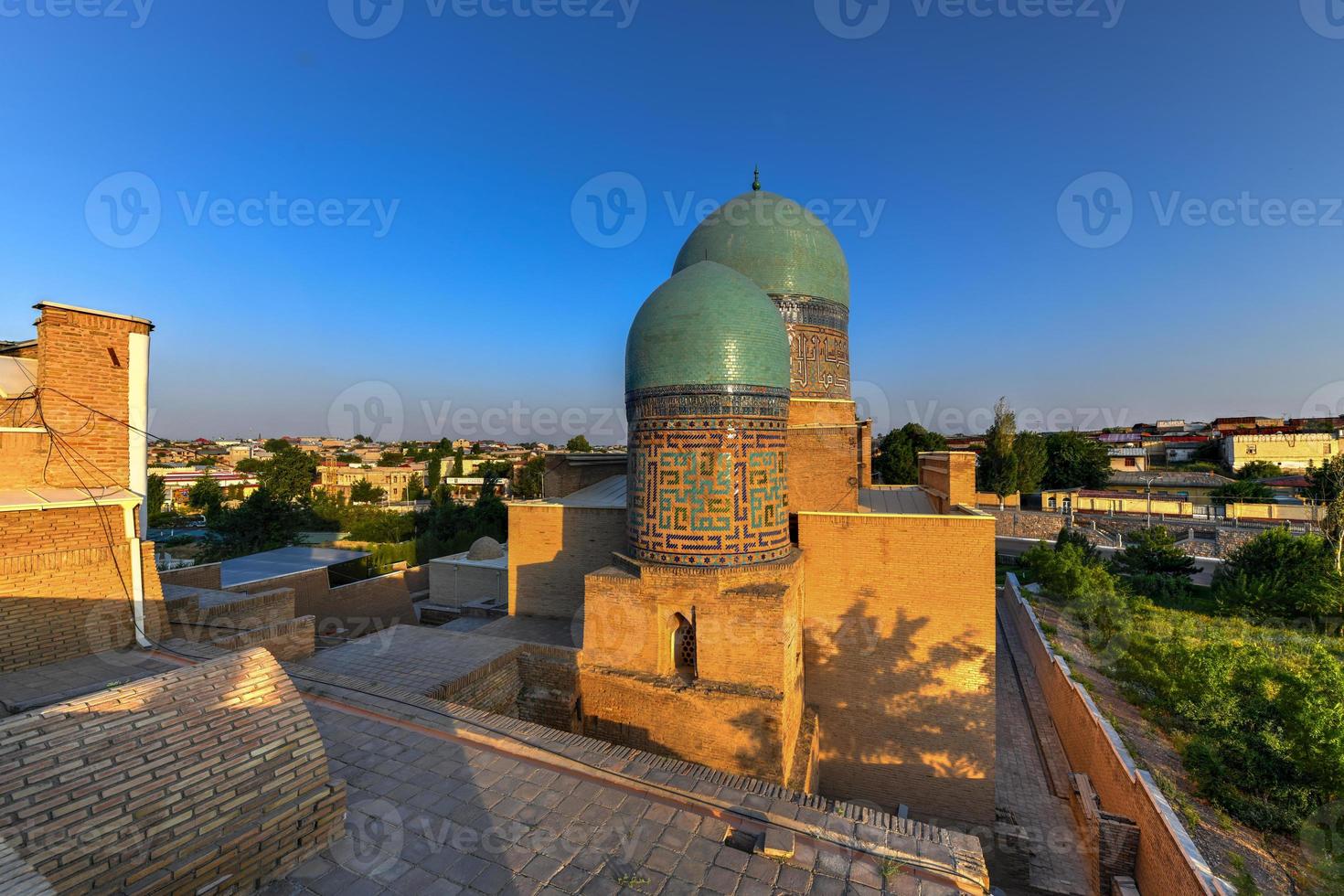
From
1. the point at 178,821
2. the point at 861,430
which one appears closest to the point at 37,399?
the point at 178,821


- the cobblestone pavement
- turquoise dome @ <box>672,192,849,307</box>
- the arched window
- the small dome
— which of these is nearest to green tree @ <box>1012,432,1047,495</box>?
turquoise dome @ <box>672,192,849,307</box>

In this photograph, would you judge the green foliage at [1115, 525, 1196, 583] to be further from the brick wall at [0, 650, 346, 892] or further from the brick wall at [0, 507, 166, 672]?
the brick wall at [0, 507, 166, 672]

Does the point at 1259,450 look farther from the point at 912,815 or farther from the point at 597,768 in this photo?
the point at 597,768

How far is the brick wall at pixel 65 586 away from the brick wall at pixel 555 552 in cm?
474

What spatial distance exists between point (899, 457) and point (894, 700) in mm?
24349

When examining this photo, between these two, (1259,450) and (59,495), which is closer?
(59,495)

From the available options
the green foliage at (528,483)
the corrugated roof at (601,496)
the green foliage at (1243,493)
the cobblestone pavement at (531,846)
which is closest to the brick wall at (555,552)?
the corrugated roof at (601,496)

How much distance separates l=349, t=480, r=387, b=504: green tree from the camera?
42.1 m

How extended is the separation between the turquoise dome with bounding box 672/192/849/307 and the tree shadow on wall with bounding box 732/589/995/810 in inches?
225

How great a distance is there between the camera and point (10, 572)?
191 inches

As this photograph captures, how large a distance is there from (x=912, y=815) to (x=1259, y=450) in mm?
50257

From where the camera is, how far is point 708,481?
693cm

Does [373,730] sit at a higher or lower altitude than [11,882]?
lower

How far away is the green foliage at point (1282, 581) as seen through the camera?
43.7 ft
